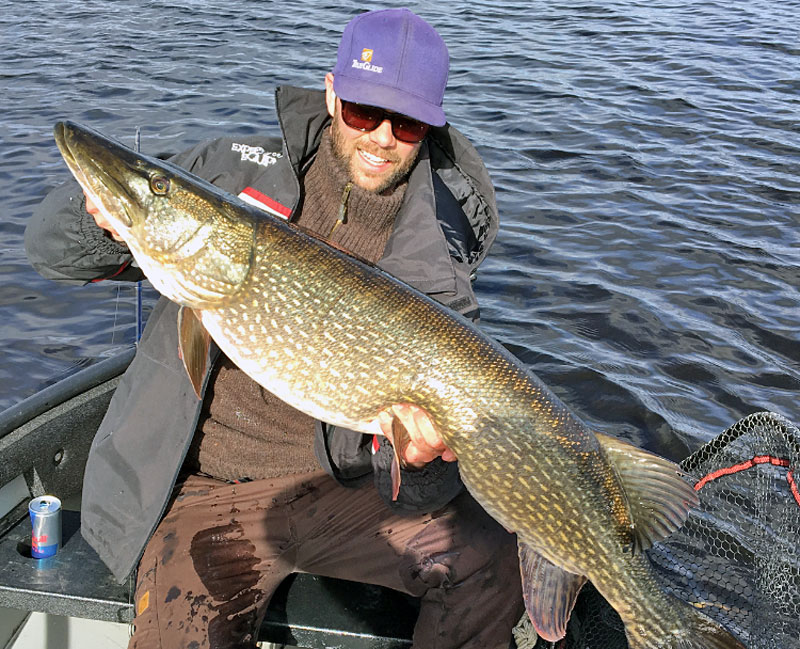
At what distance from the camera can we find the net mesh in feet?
8.95

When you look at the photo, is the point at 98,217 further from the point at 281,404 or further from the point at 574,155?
the point at 574,155

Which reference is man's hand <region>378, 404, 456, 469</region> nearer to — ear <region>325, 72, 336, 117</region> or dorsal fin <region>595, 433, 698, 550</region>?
dorsal fin <region>595, 433, 698, 550</region>

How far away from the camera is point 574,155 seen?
8.32 metres

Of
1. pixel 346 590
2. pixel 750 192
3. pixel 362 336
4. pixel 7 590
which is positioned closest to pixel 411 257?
pixel 362 336

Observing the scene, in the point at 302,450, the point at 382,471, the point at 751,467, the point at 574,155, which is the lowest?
the point at 574,155

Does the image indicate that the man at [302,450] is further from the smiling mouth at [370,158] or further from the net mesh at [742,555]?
the net mesh at [742,555]

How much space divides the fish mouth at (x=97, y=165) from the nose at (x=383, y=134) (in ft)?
3.28

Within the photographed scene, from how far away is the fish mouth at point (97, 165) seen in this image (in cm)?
237

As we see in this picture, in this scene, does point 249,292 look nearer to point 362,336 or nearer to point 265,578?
point 362,336

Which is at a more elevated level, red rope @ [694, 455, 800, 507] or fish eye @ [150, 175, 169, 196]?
fish eye @ [150, 175, 169, 196]

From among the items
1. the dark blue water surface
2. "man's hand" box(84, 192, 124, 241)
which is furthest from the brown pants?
the dark blue water surface

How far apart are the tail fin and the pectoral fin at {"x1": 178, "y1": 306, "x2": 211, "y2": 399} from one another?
143 cm

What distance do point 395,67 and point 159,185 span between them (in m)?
1.08

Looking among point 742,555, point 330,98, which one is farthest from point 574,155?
point 742,555
